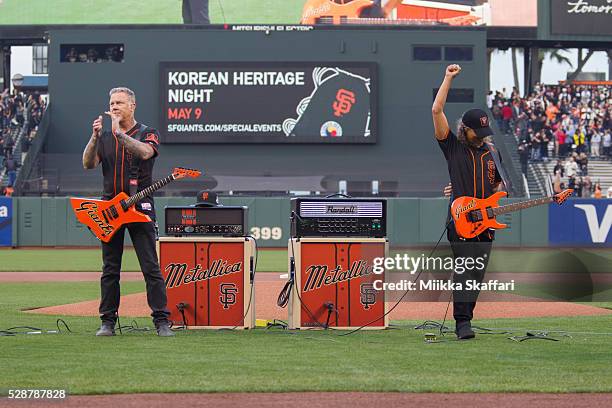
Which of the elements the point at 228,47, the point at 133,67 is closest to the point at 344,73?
the point at 228,47

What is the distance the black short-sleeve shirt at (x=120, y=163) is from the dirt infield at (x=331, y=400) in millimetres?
3530

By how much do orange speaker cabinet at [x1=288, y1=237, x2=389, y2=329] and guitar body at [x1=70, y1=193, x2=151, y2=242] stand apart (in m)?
1.67

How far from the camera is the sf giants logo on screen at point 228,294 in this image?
1084cm

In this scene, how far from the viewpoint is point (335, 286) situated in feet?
35.6

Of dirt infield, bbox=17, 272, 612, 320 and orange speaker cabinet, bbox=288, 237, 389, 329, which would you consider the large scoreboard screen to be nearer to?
dirt infield, bbox=17, 272, 612, 320

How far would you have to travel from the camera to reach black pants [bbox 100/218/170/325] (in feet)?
32.9

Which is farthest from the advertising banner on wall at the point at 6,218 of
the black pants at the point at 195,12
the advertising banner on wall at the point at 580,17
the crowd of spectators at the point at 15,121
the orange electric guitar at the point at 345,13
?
the advertising banner on wall at the point at 580,17

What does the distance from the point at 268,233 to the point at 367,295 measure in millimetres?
23419

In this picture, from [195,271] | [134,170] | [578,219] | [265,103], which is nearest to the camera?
[134,170]

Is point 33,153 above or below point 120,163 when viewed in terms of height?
above

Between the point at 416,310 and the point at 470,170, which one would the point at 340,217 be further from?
the point at 416,310

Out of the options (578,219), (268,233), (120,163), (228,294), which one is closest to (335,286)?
(228,294)

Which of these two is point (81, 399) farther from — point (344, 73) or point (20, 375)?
point (344, 73)

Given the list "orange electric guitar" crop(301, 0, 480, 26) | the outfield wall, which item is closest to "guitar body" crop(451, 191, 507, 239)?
the outfield wall
